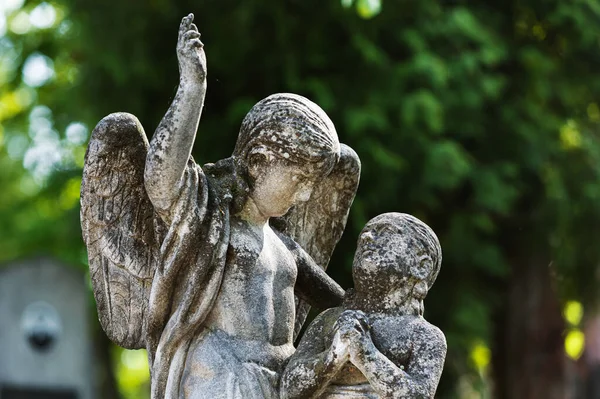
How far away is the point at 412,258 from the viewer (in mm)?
5078

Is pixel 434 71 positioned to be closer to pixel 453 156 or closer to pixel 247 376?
pixel 453 156

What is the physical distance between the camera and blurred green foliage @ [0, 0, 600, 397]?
36.9 ft

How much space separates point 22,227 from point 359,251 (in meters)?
12.3

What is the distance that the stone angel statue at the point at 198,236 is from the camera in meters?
4.93

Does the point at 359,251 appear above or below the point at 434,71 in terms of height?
above

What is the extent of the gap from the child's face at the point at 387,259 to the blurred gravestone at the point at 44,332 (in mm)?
7920

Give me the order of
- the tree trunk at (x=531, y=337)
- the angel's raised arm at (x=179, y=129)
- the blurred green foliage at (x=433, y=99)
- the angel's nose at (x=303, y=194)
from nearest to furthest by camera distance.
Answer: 1. the angel's raised arm at (x=179, y=129)
2. the angel's nose at (x=303, y=194)
3. the blurred green foliage at (x=433, y=99)
4. the tree trunk at (x=531, y=337)

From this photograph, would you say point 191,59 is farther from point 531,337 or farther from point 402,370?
point 531,337

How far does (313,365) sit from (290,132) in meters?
0.98

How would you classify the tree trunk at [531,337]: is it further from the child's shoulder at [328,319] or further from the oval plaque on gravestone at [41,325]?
the child's shoulder at [328,319]

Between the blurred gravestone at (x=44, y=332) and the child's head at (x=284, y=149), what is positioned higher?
the child's head at (x=284, y=149)

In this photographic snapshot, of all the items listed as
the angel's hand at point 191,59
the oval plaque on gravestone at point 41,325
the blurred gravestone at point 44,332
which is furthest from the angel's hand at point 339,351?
the oval plaque on gravestone at point 41,325

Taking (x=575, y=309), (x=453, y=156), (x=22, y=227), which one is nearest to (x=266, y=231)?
(x=453, y=156)

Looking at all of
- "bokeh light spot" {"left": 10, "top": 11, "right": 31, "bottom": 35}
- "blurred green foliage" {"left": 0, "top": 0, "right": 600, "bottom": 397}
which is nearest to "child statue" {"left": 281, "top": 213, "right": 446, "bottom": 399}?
"blurred green foliage" {"left": 0, "top": 0, "right": 600, "bottom": 397}
